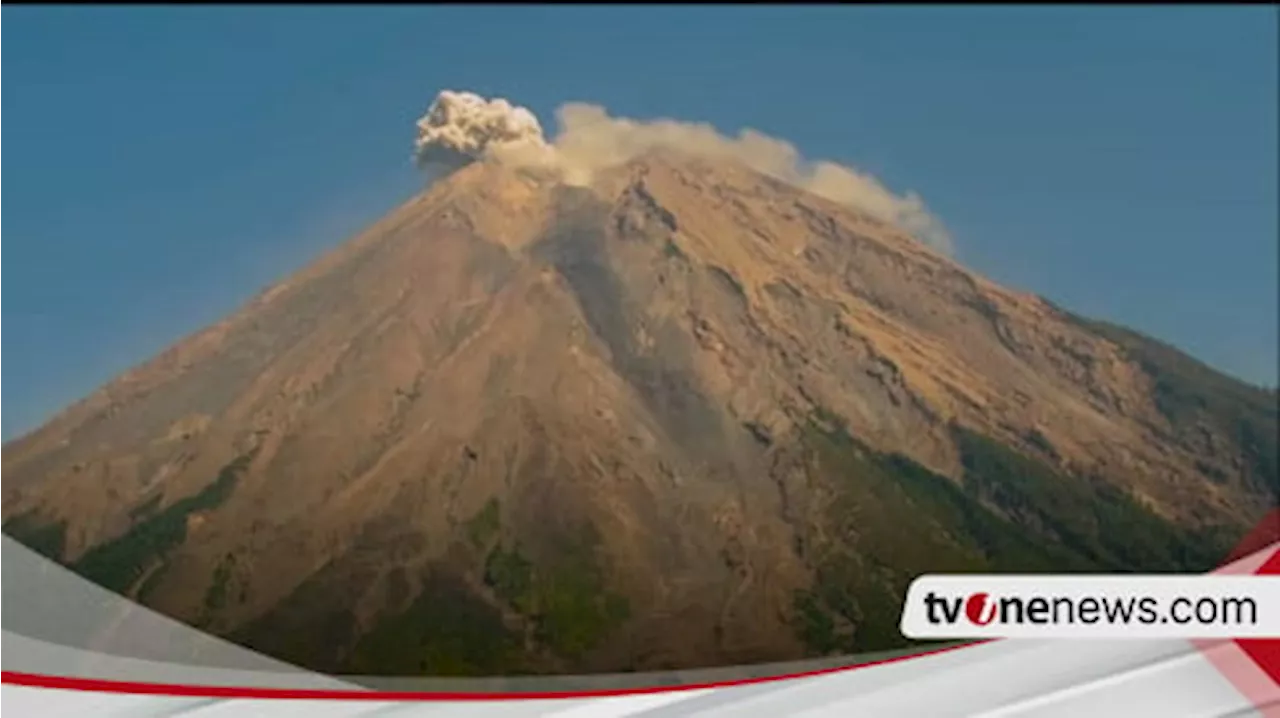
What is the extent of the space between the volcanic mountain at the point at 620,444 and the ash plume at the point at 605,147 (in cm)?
4

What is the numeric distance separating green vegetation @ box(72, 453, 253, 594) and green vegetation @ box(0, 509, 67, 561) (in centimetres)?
6

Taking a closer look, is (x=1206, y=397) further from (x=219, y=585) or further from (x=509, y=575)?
(x=219, y=585)

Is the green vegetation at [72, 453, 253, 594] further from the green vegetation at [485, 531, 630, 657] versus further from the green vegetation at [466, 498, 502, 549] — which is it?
the green vegetation at [485, 531, 630, 657]

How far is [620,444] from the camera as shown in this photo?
9.46 ft

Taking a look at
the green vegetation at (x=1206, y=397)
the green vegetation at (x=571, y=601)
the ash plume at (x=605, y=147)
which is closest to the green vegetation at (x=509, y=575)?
the green vegetation at (x=571, y=601)

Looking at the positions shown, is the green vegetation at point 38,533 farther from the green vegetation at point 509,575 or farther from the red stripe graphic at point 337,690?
the green vegetation at point 509,575

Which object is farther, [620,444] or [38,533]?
[620,444]

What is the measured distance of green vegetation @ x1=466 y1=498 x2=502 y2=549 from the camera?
278cm

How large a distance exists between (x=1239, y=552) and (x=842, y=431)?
90 cm

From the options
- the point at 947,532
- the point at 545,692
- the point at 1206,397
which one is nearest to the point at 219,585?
the point at 545,692

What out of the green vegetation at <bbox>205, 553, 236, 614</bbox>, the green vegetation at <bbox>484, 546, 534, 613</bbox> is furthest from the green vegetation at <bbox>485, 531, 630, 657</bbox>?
the green vegetation at <bbox>205, 553, 236, 614</bbox>

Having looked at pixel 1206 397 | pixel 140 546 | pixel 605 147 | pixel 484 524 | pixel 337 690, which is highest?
pixel 605 147

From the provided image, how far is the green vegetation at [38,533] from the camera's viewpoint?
2.62 meters

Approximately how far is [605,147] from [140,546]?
1.18m
